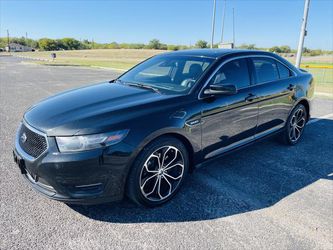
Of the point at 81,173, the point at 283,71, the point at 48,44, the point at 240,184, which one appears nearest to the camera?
the point at 81,173

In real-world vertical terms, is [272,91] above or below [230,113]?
above

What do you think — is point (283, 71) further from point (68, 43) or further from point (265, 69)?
point (68, 43)

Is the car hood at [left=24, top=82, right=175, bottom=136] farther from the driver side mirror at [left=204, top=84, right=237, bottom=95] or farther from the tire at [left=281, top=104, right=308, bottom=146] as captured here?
the tire at [left=281, top=104, right=308, bottom=146]

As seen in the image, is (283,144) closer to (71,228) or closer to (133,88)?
(133,88)

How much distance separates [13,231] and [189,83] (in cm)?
241

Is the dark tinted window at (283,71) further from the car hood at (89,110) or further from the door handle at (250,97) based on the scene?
the car hood at (89,110)

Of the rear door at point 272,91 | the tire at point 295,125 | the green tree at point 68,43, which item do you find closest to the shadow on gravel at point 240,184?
the tire at point 295,125

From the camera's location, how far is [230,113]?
11.7 feet

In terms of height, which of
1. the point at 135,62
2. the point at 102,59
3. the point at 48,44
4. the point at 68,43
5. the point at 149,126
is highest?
the point at 68,43

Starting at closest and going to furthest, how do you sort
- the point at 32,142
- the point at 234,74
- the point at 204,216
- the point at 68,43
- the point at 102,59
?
the point at 32,142, the point at 204,216, the point at 234,74, the point at 102,59, the point at 68,43

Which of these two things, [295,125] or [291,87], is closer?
[291,87]

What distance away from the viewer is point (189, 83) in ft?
11.0

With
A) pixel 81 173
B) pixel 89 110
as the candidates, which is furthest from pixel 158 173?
pixel 89 110

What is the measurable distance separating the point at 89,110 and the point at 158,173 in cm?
99
